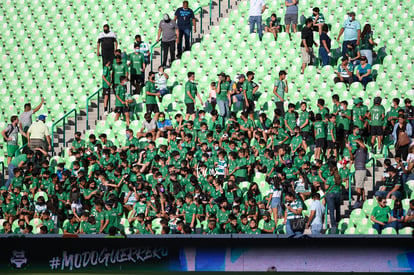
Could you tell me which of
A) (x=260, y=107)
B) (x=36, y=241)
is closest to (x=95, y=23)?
(x=260, y=107)

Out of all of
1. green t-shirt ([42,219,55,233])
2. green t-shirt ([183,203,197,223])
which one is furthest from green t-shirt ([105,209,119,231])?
green t-shirt ([183,203,197,223])

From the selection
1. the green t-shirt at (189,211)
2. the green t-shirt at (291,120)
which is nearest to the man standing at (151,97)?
the green t-shirt at (291,120)

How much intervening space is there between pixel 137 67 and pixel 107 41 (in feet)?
4.05

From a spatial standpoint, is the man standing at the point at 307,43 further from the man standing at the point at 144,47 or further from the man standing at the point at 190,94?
the man standing at the point at 144,47

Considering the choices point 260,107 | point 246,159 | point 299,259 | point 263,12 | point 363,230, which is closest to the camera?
point 299,259

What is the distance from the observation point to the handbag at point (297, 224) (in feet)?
68.1

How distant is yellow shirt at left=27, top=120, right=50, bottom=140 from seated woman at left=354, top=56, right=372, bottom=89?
719cm

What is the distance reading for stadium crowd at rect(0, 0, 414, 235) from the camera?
70.5 feet

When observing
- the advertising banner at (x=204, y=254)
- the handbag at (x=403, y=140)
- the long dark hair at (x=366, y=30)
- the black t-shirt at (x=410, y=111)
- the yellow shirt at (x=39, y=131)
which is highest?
the long dark hair at (x=366, y=30)

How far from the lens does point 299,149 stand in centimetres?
2275

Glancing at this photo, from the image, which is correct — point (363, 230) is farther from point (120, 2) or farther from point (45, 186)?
point (120, 2)

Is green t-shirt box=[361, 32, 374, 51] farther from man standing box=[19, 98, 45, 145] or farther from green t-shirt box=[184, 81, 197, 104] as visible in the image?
man standing box=[19, 98, 45, 145]

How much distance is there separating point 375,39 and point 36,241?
34.4ft

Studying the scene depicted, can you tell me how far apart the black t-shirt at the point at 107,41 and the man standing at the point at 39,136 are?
2819 millimetres
